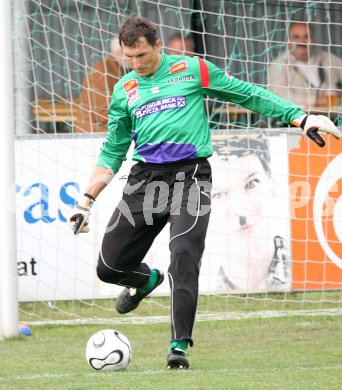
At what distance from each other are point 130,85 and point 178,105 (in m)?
0.36

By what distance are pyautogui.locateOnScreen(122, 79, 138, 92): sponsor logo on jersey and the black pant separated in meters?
0.49

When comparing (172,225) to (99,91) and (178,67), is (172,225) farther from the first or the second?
(99,91)

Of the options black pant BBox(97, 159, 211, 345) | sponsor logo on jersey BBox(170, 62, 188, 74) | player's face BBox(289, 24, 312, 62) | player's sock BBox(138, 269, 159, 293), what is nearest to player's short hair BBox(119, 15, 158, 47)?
sponsor logo on jersey BBox(170, 62, 188, 74)

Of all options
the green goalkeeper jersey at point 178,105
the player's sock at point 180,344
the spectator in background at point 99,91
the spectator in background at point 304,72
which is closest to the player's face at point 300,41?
the spectator in background at point 304,72

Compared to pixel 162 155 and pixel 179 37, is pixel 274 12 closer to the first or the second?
pixel 179 37

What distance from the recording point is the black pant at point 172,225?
244 inches

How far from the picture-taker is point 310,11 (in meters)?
10.8

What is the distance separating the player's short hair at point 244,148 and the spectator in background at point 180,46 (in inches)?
40.8

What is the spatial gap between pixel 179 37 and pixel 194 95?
4.18 metres

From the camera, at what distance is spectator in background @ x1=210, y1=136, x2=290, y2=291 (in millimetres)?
9945

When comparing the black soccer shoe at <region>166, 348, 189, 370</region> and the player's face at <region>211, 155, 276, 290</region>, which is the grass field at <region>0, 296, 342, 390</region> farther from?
the player's face at <region>211, 155, 276, 290</region>

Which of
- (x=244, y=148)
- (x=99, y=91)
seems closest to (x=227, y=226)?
(x=244, y=148)

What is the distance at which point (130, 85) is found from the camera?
6590mm

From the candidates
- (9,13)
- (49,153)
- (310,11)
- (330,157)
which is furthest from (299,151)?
(9,13)
